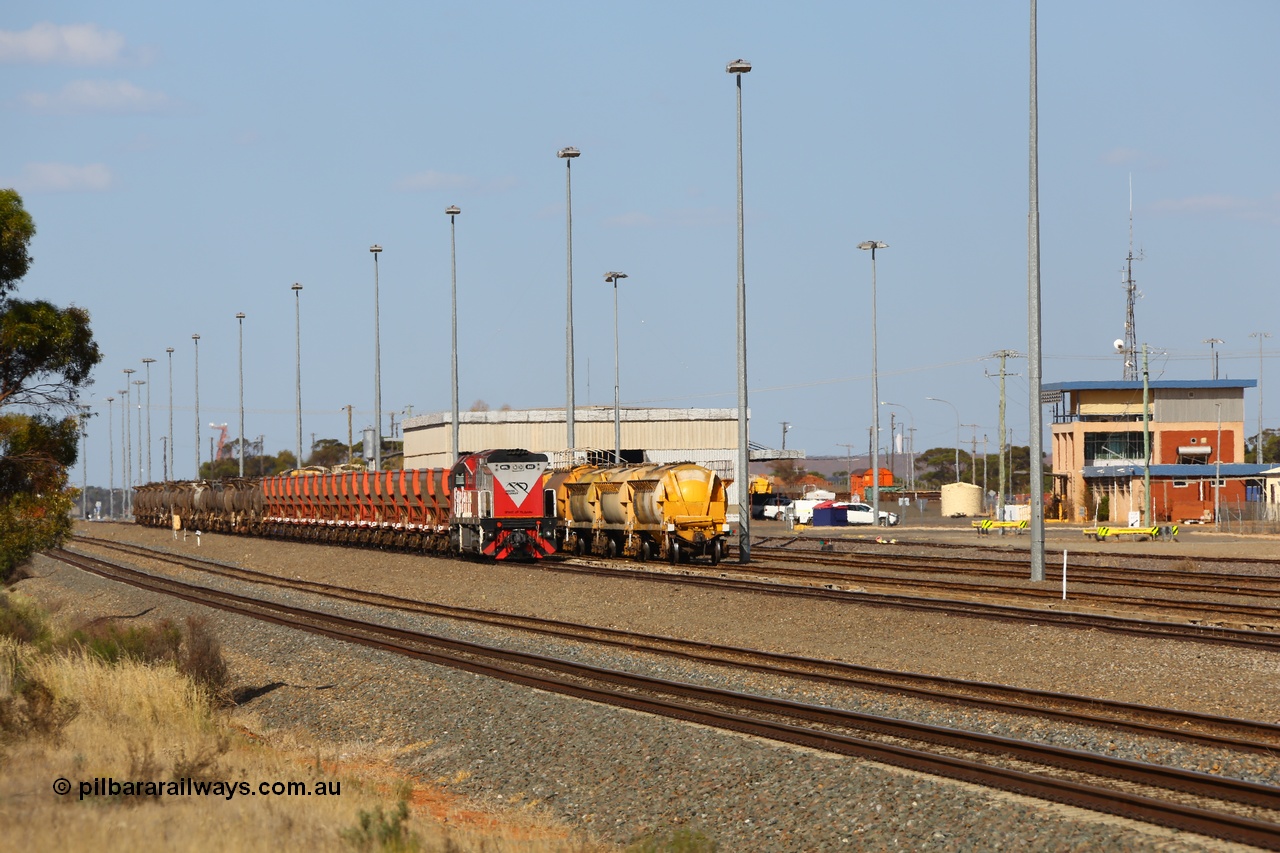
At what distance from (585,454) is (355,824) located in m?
36.7

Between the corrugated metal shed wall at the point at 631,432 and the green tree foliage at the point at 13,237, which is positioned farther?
the corrugated metal shed wall at the point at 631,432

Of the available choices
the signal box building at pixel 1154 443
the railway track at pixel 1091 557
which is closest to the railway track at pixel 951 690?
the railway track at pixel 1091 557

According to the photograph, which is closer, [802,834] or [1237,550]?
[802,834]

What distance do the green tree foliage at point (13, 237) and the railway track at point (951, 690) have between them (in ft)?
32.2

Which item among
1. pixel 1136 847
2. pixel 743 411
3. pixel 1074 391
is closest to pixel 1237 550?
pixel 743 411

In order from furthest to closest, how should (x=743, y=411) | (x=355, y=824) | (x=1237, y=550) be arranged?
1. (x=1237, y=550)
2. (x=743, y=411)
3. (x=355, y=824)

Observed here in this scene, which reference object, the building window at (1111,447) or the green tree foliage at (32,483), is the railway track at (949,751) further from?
the building window at (1111,447)

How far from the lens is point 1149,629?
19875 millimetres

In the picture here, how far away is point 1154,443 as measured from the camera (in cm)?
8319

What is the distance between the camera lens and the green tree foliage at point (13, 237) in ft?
75.2

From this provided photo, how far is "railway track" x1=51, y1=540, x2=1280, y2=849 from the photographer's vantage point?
9.44m

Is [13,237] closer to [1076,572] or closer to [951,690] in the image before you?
[951,690]

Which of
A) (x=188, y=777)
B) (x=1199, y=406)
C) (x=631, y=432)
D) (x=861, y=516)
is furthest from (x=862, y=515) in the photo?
(x=188, y=777)

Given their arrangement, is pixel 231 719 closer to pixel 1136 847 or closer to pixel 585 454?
pixel 1136 847
